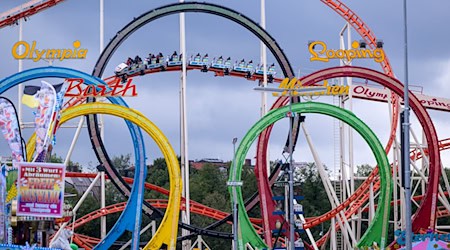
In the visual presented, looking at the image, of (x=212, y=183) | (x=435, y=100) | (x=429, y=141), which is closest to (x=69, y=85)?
(x=429, y=141)

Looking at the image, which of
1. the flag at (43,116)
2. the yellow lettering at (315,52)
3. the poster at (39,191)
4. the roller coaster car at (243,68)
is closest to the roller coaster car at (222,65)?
A: the roller coaster car at (243,68)

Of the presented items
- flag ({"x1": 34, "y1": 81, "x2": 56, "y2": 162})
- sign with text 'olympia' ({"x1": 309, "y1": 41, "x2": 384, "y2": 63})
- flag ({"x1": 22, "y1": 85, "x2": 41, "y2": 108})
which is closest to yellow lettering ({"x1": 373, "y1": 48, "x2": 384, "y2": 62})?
sign with text 'olympia' ({"x1": 309, "y1": 41, "x2": 384, "y2": 63})

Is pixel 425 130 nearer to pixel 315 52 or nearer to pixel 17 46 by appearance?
pixel 315 52

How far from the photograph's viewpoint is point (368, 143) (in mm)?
34250

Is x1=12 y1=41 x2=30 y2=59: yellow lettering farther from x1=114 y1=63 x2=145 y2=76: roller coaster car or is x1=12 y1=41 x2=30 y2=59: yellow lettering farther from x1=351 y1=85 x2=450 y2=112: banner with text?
x1=351 y1=85 x2=450 y2=112: banner with text

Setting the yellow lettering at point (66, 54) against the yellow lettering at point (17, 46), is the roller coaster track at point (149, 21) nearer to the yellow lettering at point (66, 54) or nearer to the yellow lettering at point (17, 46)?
the yellow lettering at point (66, 54)

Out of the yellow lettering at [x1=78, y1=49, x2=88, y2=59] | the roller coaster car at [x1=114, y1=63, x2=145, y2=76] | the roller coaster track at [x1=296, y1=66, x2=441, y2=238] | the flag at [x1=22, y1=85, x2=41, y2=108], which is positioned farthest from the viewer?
the roller coaster car at [x1=114, y1=63, x2=145, y2=76]

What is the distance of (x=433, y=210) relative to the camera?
34.7 metres

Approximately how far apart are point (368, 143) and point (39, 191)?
A: 486 inches

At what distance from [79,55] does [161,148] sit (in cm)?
467

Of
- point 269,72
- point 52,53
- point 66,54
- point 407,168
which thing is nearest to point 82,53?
point 66,54

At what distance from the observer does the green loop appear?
3228 centimetres

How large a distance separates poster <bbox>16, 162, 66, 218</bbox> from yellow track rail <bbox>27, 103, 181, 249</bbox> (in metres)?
4.62

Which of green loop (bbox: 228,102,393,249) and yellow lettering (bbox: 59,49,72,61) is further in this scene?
yellow lettering (bbox: 59,49,72,61)
